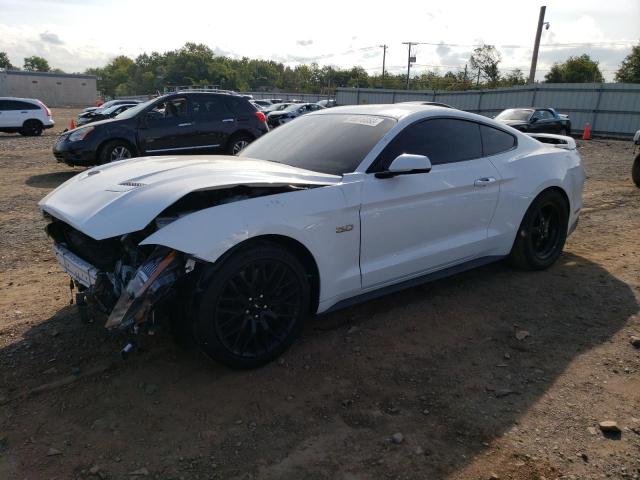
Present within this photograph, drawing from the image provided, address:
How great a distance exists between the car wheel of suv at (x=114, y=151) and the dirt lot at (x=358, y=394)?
19.0ft

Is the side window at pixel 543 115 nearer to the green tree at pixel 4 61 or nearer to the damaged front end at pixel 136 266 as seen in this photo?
the damaged front end at pixel 136 266

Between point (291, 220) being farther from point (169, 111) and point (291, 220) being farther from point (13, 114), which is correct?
point (13, 114)

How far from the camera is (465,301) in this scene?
4285 millimetres

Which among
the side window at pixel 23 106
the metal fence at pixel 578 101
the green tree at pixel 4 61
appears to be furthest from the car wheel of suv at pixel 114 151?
the green tree at pixel 4 61

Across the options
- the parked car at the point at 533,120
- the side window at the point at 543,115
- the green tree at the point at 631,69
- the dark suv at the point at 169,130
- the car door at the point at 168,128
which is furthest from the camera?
the green tree at the point at 631,69

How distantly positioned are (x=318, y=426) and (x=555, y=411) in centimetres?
131

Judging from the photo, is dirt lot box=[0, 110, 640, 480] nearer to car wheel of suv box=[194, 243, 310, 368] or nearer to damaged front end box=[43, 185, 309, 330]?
car wheel of suv box=[194, 243, 310, 368]

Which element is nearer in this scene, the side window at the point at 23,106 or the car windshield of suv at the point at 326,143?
the car windshield of suv at the point at 326,143

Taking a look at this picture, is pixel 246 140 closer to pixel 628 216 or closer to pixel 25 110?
pixel 628 216

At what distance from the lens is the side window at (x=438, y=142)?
12.1 feet

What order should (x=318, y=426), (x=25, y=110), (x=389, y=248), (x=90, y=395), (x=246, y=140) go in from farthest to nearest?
(x=25, y=110), (x=246, y=140), (x=389, y=248), (x=90, y=395), (x=318, y=426)

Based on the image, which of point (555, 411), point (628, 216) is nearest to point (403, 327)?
point (555, 411)

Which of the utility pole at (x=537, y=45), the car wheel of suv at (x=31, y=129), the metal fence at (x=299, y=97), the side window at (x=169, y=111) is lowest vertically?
the metal fence at (x=299, y=97)

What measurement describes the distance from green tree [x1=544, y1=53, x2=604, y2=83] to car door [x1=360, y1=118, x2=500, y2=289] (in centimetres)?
6147
